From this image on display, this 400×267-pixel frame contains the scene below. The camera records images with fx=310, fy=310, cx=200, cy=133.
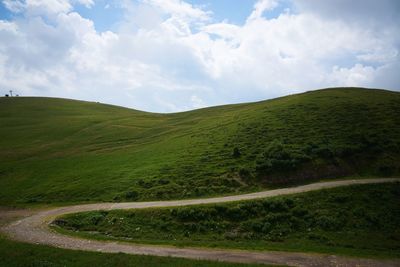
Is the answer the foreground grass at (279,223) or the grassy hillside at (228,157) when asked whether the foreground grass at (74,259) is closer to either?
the foreground grass at (279,223)

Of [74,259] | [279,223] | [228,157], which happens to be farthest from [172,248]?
[228,157]

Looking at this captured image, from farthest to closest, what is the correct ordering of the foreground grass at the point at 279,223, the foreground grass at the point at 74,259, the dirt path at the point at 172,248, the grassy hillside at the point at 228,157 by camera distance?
the grassy hillside at the point at 228,157 < the foreground grass at the point at 279,223 < the dirt path at the point at 172,248 < the foreground grass at the point at 74,259

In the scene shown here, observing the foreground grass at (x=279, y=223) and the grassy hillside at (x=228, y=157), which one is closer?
the foreground grass at (x=279, y=223)

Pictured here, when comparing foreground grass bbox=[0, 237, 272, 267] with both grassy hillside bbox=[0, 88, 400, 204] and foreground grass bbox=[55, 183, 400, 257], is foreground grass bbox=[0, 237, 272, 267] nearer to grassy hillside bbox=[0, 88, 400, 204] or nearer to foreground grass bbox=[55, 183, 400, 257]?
foreground grass bbox=[55, 183, 400, 257]

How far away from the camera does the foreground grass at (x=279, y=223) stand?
2372 centimetres

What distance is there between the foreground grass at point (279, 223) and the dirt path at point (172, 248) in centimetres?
132

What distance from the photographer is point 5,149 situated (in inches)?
2795

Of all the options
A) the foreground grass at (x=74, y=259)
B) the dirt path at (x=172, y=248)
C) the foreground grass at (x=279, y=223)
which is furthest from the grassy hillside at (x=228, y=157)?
the foreground grass at (x=74, y=259)

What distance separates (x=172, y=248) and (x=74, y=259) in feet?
21.8

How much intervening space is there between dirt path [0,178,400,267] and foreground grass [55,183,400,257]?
132 centimetres

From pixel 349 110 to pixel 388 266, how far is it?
42753 millimetres

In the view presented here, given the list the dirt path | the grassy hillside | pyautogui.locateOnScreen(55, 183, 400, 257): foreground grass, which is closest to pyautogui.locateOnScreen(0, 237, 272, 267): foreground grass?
the dirt path

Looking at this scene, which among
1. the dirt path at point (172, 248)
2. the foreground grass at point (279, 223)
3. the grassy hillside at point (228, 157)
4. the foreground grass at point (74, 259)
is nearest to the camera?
the foreground grass at point (74, 259)

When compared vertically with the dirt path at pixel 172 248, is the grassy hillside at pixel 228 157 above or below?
above
